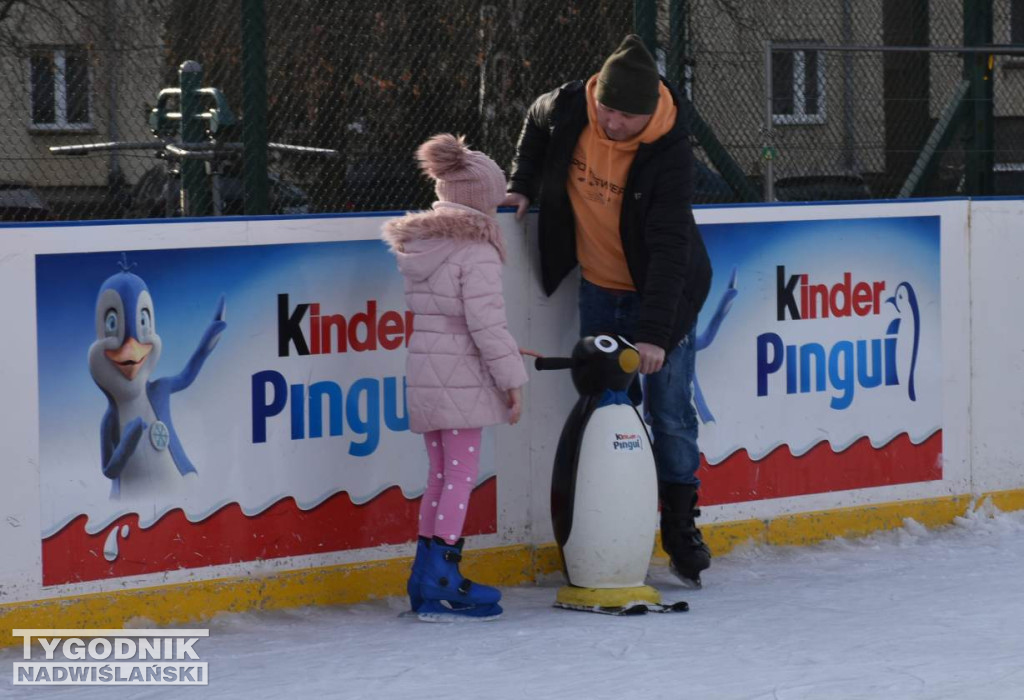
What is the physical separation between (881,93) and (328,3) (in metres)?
2.65

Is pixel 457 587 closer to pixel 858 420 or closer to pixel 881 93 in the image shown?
pixel 858 420

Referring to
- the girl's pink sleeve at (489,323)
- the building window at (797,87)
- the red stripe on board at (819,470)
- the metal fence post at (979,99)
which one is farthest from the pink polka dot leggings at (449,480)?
the metal fence post at (979,99)

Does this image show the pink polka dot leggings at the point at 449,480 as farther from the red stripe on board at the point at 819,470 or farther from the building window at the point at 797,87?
the building window at the point at 797,87

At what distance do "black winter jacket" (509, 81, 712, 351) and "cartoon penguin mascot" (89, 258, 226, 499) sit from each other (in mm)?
1325

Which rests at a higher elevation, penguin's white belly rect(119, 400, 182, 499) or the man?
the man

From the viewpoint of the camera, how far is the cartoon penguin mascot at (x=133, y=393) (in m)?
4.69

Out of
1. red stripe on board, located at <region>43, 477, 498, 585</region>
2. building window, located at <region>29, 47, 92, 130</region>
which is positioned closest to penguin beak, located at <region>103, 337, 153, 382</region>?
red stripe on board, located at <region>43, 477, 498, 585</region>

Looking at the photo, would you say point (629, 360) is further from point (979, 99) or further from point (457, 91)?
point (979, 99)

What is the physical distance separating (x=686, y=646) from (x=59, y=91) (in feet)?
9.34

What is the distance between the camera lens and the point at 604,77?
4.98 meters

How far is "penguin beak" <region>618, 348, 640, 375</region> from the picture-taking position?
4.99 metres

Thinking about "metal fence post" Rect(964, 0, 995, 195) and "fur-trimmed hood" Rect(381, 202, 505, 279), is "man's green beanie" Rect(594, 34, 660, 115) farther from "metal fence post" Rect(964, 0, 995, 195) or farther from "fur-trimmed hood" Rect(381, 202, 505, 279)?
"metal fence post" Rect(964, 0, 995, 195)

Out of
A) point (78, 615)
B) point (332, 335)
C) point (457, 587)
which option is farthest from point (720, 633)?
point (78, 615)

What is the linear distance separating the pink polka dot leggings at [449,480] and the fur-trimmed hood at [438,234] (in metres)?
0.50
